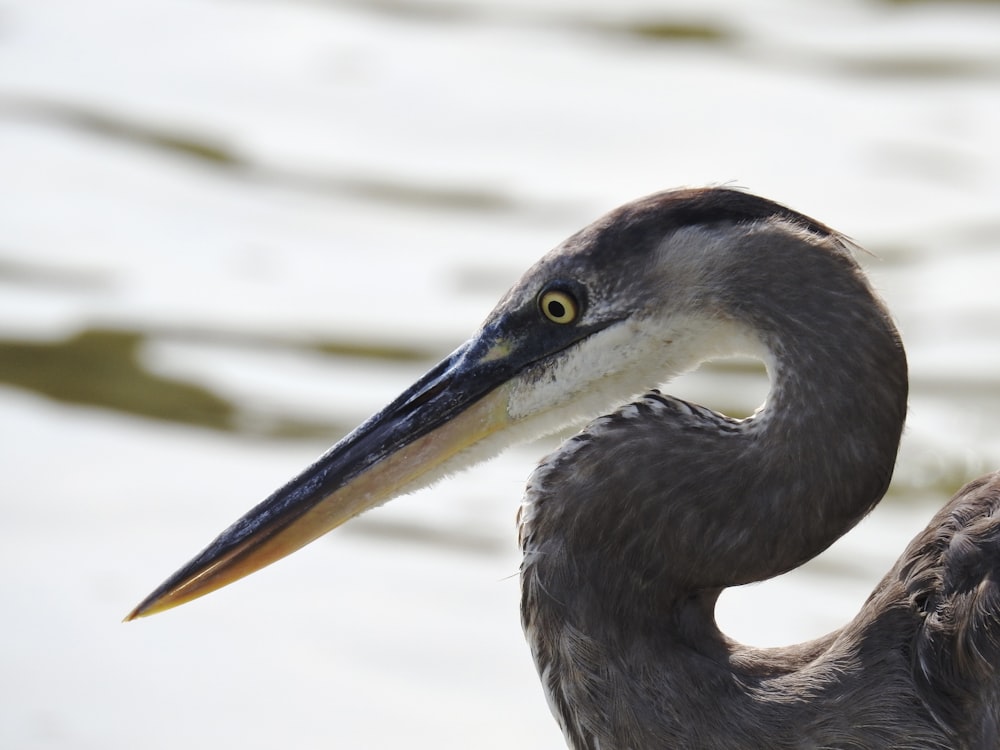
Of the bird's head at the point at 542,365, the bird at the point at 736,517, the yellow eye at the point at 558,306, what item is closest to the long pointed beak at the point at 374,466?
the bird's head at the point at 542,365

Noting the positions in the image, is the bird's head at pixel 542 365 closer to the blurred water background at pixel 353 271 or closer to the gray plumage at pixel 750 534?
the gray plumage at pixel 750 534

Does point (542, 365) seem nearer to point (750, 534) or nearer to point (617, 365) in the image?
point (617, 365)

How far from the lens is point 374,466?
11.4 feet

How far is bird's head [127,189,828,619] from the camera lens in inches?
126

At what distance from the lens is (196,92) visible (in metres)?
8.06

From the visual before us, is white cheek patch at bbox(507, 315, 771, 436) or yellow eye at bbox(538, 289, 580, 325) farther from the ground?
yellow eye at bbox(538, 289, 580, 325)

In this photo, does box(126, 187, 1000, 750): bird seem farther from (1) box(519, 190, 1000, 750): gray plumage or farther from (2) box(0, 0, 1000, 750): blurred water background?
(2) box(0, 0, 1000, 750): blurred water background

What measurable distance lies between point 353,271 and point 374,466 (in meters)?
3.51

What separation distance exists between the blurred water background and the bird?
236 millimetres

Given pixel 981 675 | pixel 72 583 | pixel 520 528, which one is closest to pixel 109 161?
pixel 72 583

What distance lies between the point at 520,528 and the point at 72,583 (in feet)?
7.71

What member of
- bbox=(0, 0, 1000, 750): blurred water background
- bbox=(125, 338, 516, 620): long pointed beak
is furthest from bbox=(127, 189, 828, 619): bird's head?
bbox=(0, 0, 1000, 750): blurred water background

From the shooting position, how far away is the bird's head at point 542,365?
10.5 ft

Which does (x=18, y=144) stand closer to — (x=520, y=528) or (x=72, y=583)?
(x=72, y=583)
